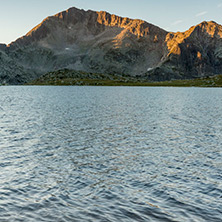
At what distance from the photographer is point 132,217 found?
15.6 meters

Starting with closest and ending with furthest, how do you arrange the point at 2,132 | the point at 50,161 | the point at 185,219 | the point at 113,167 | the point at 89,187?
the point at 185,219, the point at 89,187, the point at 113,167, the point at 50,161, the point at 2,132

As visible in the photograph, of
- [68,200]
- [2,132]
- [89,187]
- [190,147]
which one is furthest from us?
[2,132]

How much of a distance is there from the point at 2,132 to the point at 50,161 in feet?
64.0

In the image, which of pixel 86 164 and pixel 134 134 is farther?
pixel 134 134

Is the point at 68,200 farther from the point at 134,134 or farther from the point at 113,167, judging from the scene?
the point at 134,134

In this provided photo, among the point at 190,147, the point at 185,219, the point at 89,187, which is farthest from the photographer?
the point at 190,147

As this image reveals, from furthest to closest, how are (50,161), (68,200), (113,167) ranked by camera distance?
(50,161), (113,167), (68,200)

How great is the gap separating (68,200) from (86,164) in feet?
28.8

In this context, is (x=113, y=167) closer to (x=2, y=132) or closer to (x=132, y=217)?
(x=132, y=217)

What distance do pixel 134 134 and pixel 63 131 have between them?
1205cm

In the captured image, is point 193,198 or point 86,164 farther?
point 86,164

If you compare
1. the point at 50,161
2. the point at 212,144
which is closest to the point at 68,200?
the point at 50,161

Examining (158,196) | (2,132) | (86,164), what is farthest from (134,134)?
(158,196)

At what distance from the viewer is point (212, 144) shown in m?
36.3
